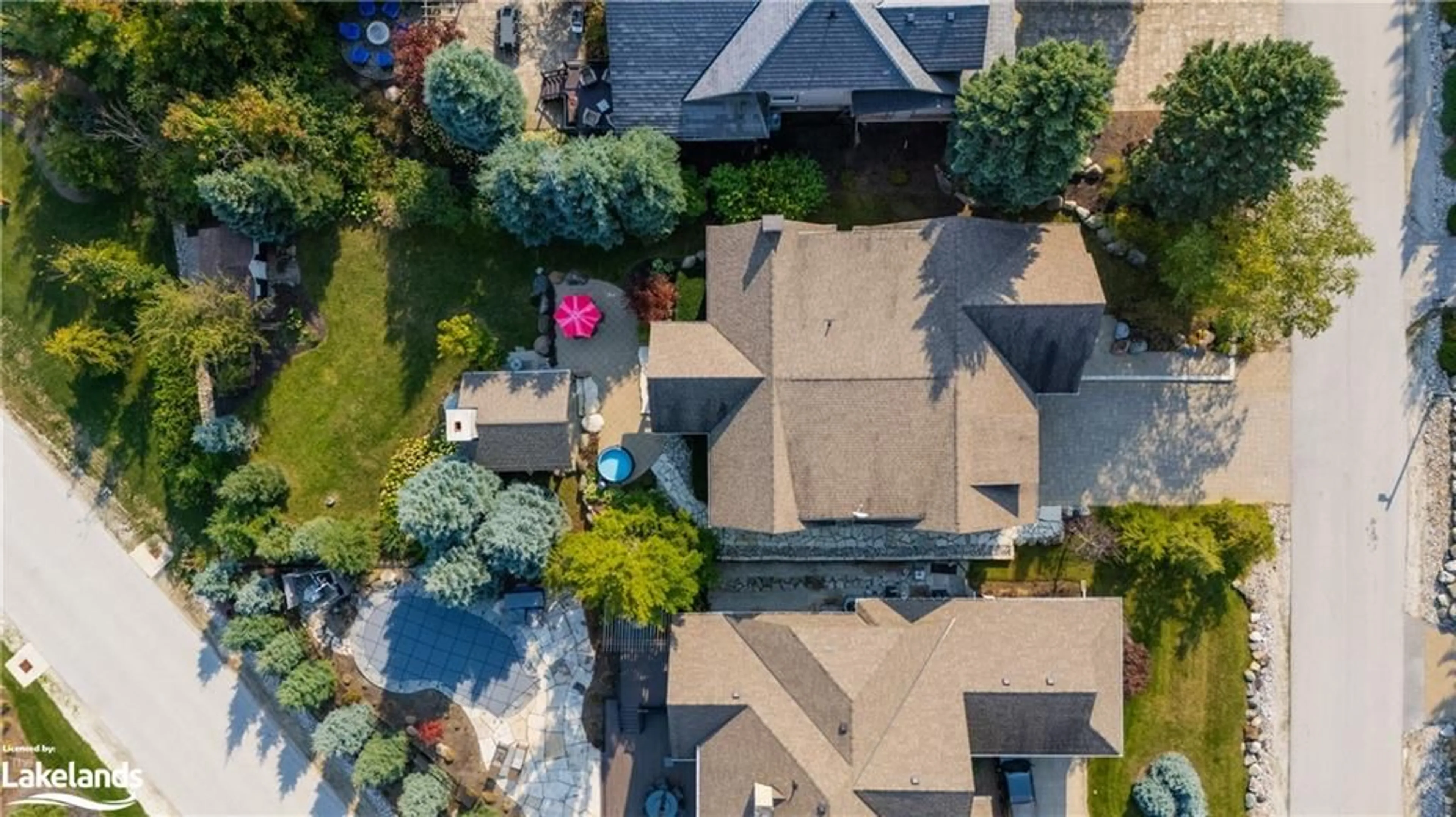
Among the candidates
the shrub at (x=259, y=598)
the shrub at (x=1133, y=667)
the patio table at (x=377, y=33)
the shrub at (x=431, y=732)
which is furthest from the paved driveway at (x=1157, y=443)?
the shrub at (x=259, y=598)

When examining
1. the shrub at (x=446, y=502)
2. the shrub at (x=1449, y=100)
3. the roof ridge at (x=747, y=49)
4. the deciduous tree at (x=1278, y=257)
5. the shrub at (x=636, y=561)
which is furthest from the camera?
the shrub at (x=1449, y=100)

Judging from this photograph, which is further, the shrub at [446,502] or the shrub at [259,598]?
the shrub at [259,598]

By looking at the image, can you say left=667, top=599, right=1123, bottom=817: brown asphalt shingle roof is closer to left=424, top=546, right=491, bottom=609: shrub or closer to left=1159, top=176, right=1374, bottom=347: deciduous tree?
left=424, top=546, right=491, bottom=609: shrub

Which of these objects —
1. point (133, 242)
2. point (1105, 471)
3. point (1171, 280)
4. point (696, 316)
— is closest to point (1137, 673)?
point (1105, 471)

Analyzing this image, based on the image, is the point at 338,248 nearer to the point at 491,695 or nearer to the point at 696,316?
the point at 696,316

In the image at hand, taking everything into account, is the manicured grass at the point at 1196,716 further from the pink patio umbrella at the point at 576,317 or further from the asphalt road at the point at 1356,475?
the pink patio umbrella at the point at 576,317
